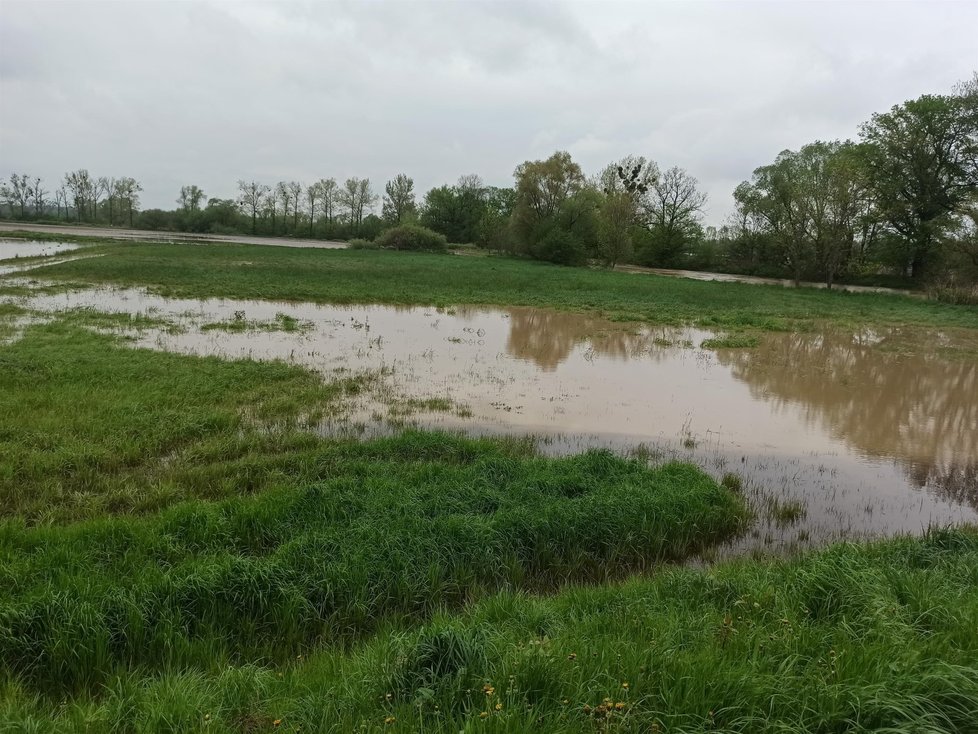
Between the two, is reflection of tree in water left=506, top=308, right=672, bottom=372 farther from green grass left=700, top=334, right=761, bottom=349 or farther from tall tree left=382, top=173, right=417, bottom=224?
tall tree left=382, top=173, right=417, bottom=224

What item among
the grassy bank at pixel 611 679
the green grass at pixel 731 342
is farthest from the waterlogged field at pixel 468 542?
the green grass at pixel 731 342

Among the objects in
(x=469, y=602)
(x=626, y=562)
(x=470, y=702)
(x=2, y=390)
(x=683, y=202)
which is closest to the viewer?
(x=470, y=702)

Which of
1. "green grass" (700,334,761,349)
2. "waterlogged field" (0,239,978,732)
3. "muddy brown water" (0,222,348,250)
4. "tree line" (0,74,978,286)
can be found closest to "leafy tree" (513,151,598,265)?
"tree line" (0,74,978,286)

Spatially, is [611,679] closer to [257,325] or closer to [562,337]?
[562,337]

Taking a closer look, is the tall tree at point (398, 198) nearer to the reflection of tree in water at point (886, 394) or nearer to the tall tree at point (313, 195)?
the tall tree at point (313, 195)

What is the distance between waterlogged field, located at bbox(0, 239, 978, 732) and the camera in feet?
10.6

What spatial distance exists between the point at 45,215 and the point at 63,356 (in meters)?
122

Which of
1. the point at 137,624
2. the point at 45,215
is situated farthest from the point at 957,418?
the point at 45,215

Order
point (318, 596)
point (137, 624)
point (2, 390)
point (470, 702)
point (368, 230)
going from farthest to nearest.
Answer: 1. point (368, 230)
2. point (2, 390)
3. point (318, 596)
4. point (137, 624)
5. point (470, 702)

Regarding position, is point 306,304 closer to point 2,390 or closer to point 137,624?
point 2,390

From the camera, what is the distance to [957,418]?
40.5ft

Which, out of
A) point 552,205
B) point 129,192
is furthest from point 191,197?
point 552,205

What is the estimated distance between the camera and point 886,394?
1404 centimetres

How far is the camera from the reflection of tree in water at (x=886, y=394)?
9867mm
